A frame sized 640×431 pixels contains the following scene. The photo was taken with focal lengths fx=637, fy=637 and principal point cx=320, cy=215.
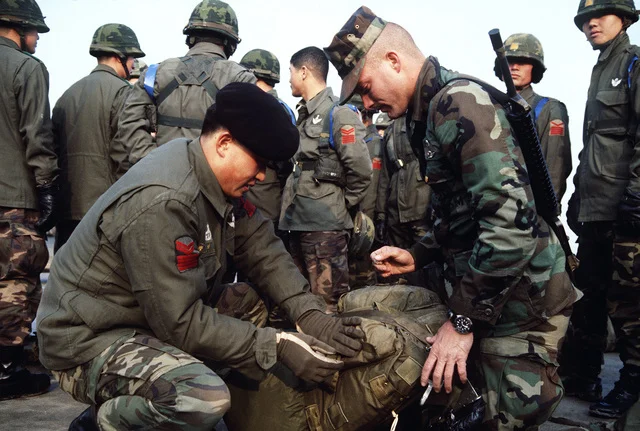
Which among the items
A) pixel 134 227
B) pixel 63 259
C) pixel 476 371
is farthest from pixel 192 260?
pixel 476 371

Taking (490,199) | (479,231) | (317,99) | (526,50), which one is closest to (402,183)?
(317,99)

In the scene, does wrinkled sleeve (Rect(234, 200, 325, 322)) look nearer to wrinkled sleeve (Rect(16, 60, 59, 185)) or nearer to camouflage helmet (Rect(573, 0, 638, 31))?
wrinkled sleeve (Rect(16, 60, 59, 185))

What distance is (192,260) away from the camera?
252 centimetres

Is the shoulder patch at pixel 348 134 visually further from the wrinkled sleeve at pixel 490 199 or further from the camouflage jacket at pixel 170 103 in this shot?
the wrinkled sleeve at pixel 490 199

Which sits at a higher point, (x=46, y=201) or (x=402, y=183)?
(x=46, y=201)

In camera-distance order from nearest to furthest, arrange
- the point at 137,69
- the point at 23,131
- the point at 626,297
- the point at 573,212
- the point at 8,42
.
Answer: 1. the point at 626,297
2. the point at 23,131
3. the point at 8,42
4. the point at 573,212
5. the point at 137,69

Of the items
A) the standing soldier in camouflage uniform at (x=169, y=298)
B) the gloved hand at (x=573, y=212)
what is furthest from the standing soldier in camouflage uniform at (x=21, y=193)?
the gloved hand at (x=573, y=212)

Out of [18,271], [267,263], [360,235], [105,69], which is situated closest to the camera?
[267,263]

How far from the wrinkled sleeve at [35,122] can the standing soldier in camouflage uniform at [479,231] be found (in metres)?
2.40

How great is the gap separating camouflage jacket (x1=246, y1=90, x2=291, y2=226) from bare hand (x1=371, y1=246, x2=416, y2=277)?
264 centimetres

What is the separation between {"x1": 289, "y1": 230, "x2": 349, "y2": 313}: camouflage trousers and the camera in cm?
526

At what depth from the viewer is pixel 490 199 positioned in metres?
2.35

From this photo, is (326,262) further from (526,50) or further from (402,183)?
(526,50)

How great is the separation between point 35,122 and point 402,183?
3294 mm
